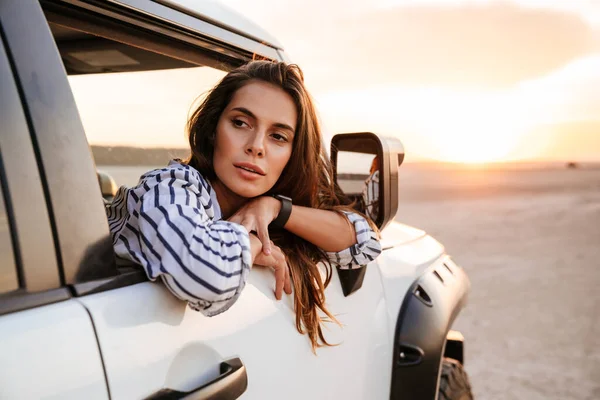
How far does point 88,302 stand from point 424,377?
4.50 feet

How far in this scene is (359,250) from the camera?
183cm

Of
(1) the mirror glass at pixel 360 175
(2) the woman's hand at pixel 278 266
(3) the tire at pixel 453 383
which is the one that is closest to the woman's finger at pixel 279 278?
(2) the woman's hand at pixel 278 266

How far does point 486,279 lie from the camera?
270 inches

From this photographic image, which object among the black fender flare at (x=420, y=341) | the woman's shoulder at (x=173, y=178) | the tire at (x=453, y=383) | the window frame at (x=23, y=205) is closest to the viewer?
the window frame at (x=23, y=205)

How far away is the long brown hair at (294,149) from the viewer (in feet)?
5.86

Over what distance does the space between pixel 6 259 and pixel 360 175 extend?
1.58m

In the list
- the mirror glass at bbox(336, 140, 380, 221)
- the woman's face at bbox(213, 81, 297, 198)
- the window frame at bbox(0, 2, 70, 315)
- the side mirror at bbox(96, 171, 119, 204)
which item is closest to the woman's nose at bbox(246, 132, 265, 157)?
the woman's face at bbox(213, 81, 297, 198)

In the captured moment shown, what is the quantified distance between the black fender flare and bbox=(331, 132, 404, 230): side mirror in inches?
13.9

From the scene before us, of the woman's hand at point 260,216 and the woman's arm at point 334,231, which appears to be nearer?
the woman's hand at point 260,216

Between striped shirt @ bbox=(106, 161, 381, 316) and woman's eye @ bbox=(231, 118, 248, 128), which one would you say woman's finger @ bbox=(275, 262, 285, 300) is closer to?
striped shirt @ bbox=(106, 161, 381, 316)

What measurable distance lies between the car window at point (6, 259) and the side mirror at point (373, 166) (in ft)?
3.94

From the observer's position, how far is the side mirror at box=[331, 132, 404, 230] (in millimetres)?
1941

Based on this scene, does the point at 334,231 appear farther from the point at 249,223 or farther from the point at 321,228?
the point at 249,223

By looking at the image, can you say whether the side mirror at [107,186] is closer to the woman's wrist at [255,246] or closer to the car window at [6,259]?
the woman's wrist at [255,246]
